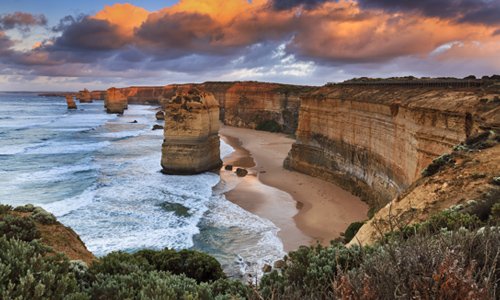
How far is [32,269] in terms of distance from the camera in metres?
4.87

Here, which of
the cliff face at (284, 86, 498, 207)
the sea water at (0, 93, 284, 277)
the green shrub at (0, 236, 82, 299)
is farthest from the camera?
the sea water at (0, 93, 284, 277)

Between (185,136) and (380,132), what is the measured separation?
46.0 feet

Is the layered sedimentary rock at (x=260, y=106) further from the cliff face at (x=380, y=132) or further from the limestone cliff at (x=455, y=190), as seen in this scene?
the limestone cliff at (x=455, y=190)

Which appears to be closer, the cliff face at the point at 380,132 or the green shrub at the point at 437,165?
the green shrub at the point at 437,165

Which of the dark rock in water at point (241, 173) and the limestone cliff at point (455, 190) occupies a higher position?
the limestone cliff at point (455, 190)

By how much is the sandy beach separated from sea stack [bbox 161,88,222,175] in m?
2.60

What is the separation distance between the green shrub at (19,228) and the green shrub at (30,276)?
1971 millimetres

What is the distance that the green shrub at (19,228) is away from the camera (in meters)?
7.48

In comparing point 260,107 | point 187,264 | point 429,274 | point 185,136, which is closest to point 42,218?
point 187,264

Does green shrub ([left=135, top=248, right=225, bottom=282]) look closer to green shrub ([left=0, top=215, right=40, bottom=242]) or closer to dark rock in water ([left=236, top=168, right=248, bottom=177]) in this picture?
green shrub ([left=0, top=215, right=40, bottom=242])

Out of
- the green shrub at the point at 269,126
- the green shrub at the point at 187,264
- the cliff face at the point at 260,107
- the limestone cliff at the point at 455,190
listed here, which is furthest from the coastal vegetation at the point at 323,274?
the green shrub at the point at 269,126

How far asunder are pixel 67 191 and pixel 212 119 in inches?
485

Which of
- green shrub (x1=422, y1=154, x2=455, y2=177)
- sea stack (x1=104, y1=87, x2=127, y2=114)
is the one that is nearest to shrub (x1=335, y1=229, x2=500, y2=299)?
green shrub (x1=422, y1=154, x2=455, y2=177)

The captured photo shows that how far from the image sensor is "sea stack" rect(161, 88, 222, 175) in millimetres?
27906
